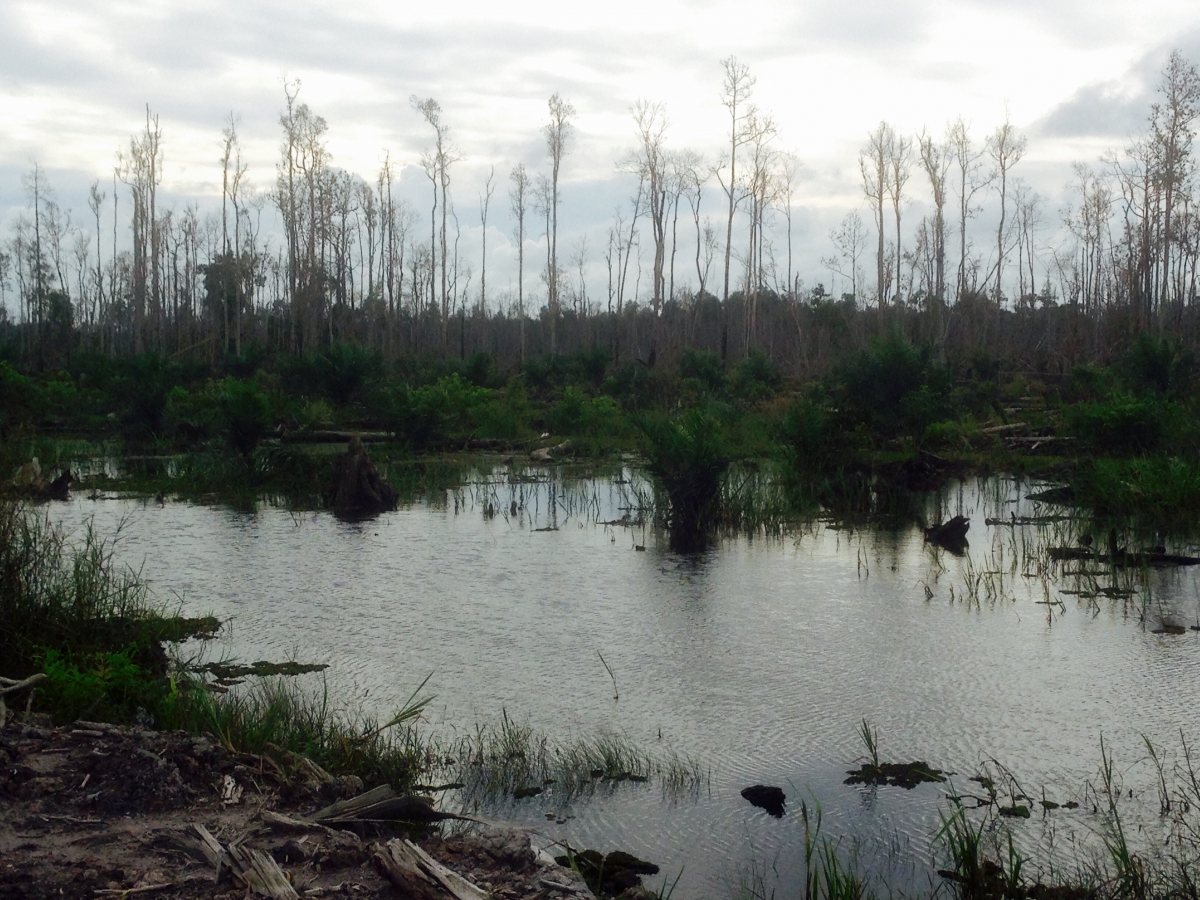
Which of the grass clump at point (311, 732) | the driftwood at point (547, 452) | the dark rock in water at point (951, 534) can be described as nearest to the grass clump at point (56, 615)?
the grass clump at point (311, 732)

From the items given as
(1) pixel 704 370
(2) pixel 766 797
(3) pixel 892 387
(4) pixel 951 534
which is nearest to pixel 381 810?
(2) pixel 766 797

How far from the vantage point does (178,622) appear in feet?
25.2

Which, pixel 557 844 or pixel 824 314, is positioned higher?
pixel 824 314

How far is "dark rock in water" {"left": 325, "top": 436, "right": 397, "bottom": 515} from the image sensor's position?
14422 mm

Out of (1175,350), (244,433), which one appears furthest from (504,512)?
(1175,350)

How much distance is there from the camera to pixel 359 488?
14500 mm

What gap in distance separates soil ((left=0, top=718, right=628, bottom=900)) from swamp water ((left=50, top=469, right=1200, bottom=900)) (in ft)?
2.06

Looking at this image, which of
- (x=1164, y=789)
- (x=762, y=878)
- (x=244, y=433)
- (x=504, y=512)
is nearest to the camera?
(x=762, y=878)

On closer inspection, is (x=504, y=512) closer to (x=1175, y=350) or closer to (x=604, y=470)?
(x=604, y=470)

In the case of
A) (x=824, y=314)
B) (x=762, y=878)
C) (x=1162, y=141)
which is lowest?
(x=762, y=878)

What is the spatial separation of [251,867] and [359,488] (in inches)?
438

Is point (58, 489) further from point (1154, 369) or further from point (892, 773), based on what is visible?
point (1154, 369)

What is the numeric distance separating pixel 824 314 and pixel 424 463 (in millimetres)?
25485

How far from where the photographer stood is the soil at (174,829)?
3.54m
